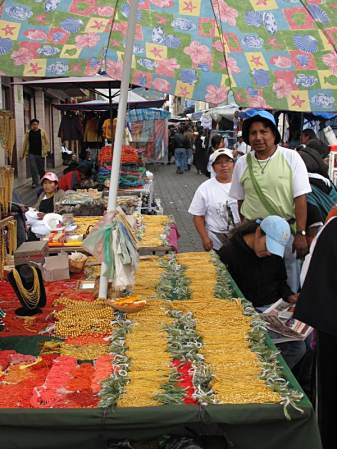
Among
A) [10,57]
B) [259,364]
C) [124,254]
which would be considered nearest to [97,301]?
[124,254]

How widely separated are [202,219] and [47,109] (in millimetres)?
19233

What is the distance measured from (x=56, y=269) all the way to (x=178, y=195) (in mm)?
11875

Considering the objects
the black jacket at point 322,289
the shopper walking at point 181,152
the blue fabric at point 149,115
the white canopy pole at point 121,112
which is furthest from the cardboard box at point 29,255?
the blue fabric at point 149,115

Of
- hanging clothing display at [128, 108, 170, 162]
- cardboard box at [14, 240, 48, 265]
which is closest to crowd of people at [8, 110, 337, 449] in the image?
cardboard box at [14, 240, 48, 265]

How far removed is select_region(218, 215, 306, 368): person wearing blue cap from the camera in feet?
12.0

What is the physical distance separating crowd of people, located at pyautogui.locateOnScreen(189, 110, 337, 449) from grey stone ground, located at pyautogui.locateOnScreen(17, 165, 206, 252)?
10.6 feet

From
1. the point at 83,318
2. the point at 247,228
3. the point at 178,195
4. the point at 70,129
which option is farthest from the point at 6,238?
the point at 178,195

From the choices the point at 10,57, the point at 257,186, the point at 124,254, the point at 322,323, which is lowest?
the point at 322,323

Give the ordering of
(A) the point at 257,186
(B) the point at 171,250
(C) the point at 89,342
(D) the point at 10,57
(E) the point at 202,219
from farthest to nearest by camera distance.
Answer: (E) the point at 202,219 → (B) the point at 171,250 → (A) the point at 257,186 → (D) the point at 10,57 → (C) the point at 89,342

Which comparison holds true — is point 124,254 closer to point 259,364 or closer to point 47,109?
point 259,364

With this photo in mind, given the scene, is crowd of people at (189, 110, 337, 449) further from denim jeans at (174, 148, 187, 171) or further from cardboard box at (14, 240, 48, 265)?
denim jeans at (174, 148, 187, 171)

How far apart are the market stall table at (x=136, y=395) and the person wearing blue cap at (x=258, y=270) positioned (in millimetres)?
935

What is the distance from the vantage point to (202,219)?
521 cm

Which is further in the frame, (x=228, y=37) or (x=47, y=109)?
(x=47, y=109)
